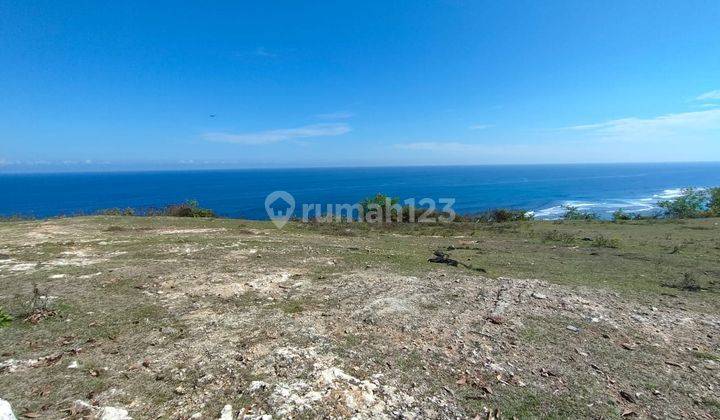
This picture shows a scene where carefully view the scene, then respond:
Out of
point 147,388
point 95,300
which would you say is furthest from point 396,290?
point 95,300

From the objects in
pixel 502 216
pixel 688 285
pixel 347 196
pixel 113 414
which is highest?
pixel 113 414

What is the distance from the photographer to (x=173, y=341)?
14.8 feet

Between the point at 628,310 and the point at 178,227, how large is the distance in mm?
15168

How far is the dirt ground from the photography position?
11.5ft

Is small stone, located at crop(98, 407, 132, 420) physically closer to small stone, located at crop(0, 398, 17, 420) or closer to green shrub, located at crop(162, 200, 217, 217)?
small stone, located at crop(0, 398, 17, 420)

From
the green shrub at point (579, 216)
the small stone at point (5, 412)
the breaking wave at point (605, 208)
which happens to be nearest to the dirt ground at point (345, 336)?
the small stone at point (5, 412)

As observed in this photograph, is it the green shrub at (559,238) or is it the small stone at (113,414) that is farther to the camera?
the green shrub at (559,238)

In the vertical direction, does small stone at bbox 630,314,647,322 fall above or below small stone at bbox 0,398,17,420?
below

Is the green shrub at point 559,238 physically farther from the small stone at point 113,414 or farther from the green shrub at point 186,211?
the green shrub at point 186,211

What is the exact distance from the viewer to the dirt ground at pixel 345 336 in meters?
3.49

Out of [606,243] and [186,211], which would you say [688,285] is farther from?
[186,211]

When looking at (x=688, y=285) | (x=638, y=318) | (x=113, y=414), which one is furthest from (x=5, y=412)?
(x=688, y=285)

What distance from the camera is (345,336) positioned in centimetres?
486

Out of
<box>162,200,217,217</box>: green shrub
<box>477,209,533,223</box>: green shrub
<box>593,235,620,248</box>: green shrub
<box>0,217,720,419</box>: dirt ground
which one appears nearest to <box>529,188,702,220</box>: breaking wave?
<box>477,209,533,223</box>: green shrub
